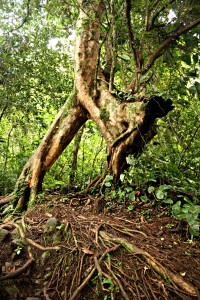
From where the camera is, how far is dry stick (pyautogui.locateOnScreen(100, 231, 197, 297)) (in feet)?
6.95

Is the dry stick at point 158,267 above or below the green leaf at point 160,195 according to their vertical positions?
below

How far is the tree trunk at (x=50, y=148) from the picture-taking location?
4742 millimetres

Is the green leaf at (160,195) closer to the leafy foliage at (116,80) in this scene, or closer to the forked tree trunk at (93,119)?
the leafy foliage at (116,80)

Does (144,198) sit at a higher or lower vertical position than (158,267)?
higher

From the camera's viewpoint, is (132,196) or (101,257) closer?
(101,257)

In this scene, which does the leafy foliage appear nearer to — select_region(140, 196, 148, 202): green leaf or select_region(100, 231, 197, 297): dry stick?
select_region(140, 196, 148, 202): green leaf

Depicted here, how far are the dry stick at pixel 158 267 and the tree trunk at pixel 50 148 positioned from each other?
2373 millimetres

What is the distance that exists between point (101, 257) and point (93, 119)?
9.40 ft

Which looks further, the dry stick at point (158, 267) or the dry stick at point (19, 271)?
the dry stick at point (19, 271)

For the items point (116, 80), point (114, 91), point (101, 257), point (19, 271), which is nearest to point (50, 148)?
point (114, 91)

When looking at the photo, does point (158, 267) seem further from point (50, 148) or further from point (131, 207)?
point (50, 148)

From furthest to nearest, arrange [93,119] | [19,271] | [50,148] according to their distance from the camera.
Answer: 1. [50,148]
2. [93,119]
3. [19,271]

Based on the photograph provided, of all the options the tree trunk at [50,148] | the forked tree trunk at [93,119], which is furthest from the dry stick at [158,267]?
the tree trunk at [50,148]

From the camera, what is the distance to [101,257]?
2.56 m
